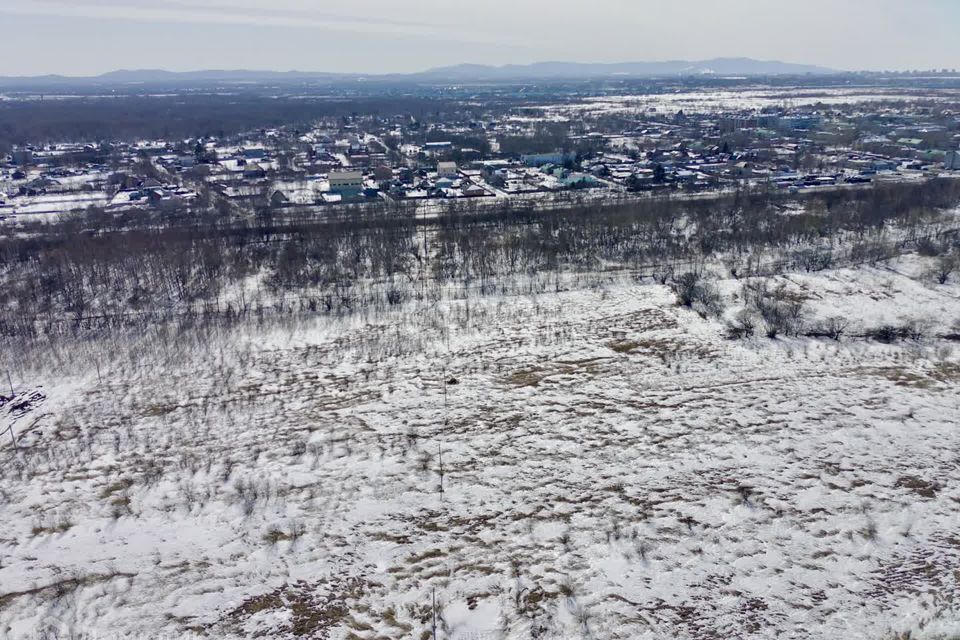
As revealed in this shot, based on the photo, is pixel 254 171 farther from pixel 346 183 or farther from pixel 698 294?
pixel 698 294

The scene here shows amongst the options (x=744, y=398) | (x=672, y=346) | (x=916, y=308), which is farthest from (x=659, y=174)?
(x=744, y=398)

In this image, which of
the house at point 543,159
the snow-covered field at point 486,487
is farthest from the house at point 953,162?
the snow-covered field at point 486,487

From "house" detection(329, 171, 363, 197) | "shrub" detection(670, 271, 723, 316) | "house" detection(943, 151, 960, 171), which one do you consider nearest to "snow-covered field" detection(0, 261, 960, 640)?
"shrub" detection(670, 271, 723, 316)

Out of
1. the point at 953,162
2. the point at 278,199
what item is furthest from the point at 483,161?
the point at 953,162

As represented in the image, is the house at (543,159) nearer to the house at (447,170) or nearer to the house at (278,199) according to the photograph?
the house at (447,170)

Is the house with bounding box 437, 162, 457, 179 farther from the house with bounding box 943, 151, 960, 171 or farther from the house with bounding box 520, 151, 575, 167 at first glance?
the house with bounding box 943, 151, 960, 171

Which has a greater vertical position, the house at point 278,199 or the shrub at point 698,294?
Answer: the house at point 278,199
